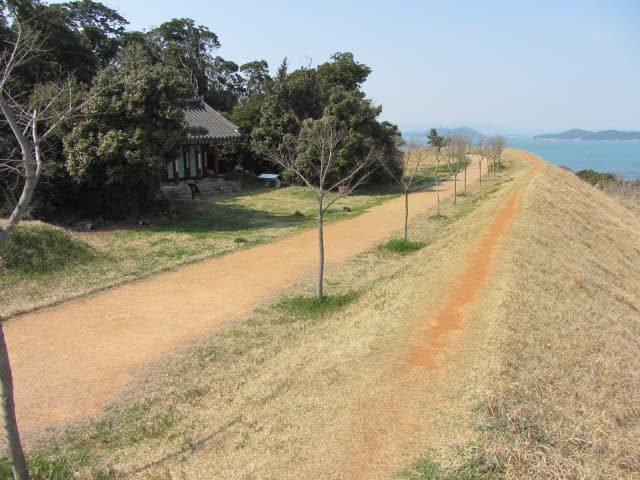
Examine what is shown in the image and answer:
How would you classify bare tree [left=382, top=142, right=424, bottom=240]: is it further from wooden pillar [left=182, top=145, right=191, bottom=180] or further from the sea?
wooden pillar [left=182, top=145, right=191, bottom=180]

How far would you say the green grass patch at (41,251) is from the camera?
10391mm

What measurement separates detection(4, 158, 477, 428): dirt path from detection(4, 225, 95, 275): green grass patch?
5.98 ft

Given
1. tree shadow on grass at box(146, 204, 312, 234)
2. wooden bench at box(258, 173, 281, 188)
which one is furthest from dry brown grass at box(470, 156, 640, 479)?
wooden bench at box(258, 173, 281, 188)

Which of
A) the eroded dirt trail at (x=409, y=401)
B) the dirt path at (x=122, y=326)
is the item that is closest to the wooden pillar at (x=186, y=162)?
the dirt path at (x=122, y=326)

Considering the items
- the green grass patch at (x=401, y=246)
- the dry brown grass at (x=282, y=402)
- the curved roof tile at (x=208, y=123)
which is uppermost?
the curved roof tile at (x=208, y=123)

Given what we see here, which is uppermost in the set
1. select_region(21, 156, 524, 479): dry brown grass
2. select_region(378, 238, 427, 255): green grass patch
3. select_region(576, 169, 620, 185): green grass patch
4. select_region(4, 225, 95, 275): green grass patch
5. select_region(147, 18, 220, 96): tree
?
select_region(147, 18, 220, 96): tree

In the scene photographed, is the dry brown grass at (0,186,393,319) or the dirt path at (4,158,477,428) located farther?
the dry brown grass at (0,186,393,319)

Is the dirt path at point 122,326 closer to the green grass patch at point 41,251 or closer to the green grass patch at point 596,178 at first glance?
the green grass patch at point 41,251

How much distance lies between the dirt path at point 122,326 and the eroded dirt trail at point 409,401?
3395 mm

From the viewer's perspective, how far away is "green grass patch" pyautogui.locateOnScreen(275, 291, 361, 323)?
8.96 meters

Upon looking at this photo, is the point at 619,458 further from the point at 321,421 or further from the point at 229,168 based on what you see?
the point at 229,168

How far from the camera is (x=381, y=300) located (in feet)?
29.2

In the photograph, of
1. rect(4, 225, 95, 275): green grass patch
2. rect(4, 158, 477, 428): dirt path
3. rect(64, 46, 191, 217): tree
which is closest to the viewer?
rect(4, 158, 477, 428): dirt path

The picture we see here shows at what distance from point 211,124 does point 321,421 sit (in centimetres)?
2193
